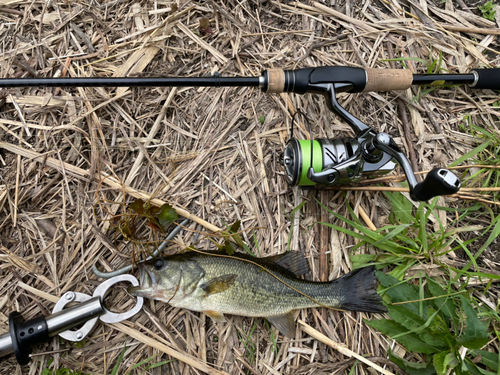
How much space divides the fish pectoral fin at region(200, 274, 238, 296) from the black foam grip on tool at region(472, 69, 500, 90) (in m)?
2.78

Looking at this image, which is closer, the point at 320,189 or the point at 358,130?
the point at 358,130

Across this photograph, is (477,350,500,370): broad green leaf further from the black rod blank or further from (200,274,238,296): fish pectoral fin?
the black rod blank

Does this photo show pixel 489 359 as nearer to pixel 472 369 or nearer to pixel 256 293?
pixel 472 369

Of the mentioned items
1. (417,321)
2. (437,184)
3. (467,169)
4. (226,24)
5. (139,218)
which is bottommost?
(417,321)

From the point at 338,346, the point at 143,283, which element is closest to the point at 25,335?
the point at 143,283

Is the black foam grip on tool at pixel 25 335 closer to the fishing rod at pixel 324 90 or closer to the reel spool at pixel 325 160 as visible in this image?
the fishing rod at pixel 324 90

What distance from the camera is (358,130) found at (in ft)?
8.96

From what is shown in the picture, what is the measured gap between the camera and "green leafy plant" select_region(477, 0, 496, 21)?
11.6 ft

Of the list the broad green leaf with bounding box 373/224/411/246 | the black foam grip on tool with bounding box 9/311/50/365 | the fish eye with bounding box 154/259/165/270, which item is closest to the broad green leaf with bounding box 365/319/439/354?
the broad green leaf with bounding box 373/224/411/246

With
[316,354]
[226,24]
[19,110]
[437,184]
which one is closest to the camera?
[437,184]

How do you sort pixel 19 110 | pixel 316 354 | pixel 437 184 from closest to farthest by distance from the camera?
pixel 437 184 → pixel 316 354 → pixel 19 110

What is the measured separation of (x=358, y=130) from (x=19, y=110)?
3.01 m

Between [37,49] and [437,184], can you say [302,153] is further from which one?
[37,49]

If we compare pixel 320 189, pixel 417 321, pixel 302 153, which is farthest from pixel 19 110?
pixel 417 321
